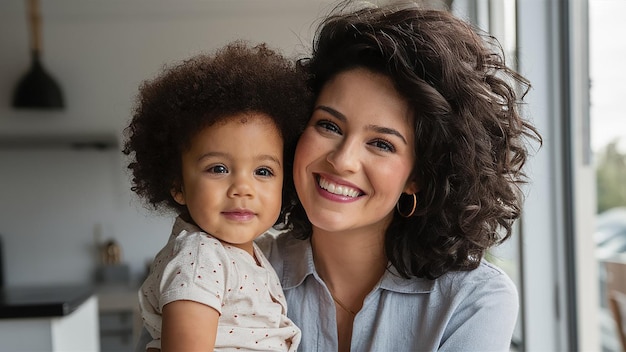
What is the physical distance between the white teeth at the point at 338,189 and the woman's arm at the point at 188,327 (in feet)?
1.13

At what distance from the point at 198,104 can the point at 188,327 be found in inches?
13.5

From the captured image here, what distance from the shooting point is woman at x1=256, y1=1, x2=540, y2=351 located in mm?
1357

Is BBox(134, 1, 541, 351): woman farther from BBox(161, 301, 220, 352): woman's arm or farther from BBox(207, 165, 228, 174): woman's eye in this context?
BBox(161, 301, 220, 352): woman's arm

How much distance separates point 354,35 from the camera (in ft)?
4.76

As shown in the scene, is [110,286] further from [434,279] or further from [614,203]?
[434,279]

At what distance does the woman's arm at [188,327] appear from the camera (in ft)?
3.39

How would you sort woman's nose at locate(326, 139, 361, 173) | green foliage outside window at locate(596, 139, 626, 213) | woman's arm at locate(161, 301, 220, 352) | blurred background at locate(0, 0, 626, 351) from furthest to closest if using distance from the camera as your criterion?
1. blurred background at locate(0, 0, 626, 351)
2. green foliage outside window at locate(596, 139, 626, 213)
3. woman's nose at locate(326, 139, 361, 173)
4. woman's arm at locate(161, 301, 220, 352)

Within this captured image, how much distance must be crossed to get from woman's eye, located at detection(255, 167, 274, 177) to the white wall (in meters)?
3.69

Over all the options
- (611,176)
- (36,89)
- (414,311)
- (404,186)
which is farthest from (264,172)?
(36,89)

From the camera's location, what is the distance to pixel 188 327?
1053 mm

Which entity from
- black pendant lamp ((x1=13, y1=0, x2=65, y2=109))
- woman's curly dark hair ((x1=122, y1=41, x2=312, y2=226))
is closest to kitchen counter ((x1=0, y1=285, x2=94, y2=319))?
woman's curly dark hair ((x1=122, y1=41, x2=312, y2=226))

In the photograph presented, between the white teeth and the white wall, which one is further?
the white wall

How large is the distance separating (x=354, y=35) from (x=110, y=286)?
3.78 meters

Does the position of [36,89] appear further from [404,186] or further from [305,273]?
[404,186]
